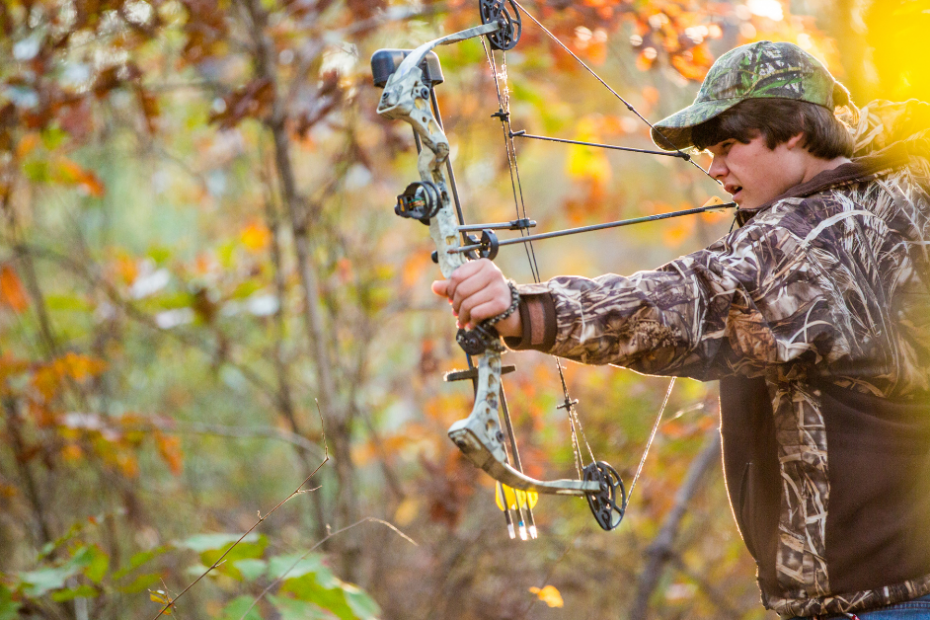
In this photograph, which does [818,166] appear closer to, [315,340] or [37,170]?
[315,340]

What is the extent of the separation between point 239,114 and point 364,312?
4.99 feet

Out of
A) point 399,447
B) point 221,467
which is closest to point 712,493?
point 399,447

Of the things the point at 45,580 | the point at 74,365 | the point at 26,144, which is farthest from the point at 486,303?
the point at 26,144

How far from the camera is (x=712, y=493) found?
4.49 metres

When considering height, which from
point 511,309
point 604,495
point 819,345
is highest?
point 511,309

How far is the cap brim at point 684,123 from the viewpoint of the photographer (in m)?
Answer: 1.63

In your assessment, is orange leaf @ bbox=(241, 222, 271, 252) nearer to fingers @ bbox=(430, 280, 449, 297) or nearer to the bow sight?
the bow sight

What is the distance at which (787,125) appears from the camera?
1575 millimetres

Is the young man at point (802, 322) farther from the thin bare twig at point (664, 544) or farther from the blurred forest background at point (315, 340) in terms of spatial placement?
the thin bare twig at point (664, 544)

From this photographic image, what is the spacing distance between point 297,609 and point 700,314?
1494 millimetres

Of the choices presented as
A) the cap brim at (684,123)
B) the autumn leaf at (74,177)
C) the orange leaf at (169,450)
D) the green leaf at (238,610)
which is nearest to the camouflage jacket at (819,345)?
the cap brim at (684,123)

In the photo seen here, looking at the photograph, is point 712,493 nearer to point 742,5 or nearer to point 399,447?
point 399,447

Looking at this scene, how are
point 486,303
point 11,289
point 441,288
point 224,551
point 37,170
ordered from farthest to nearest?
1. point 11,289
2. point 37,170
3. point 224,551
4. point 441,288
5. point 486,303

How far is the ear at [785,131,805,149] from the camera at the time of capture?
157 centimetres
